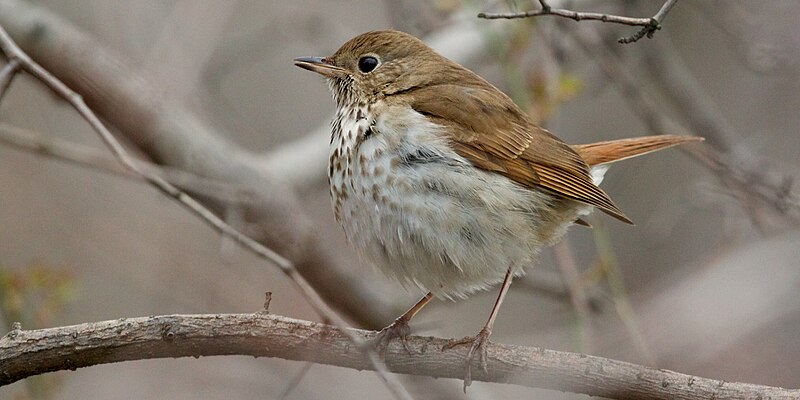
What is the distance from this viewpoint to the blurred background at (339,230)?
5.44 m

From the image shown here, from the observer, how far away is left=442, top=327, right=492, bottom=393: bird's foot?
12.0 feet

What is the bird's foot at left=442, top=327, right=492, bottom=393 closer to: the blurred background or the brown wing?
the brown wing

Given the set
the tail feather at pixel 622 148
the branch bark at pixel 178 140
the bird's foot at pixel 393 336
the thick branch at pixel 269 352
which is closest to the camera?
the thick branch at pixel 269 352

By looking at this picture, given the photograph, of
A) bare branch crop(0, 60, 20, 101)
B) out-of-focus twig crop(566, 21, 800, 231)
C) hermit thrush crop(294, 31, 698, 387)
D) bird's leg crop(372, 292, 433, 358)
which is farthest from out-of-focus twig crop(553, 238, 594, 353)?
bare branch crop(0, 60, 20, 101)

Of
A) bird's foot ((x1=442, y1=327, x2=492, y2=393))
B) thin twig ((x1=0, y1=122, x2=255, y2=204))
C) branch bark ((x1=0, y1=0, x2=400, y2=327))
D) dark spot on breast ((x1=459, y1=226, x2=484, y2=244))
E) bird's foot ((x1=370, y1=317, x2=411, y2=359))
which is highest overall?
branch bark ((x1=0, y1=0, x2=400, y2=327))

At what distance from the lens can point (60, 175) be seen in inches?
299

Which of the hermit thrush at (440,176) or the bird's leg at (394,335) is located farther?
the hermit thrush at (440,176)

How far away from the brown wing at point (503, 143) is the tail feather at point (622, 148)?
0.90 ft

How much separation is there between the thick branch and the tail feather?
1.39 meters

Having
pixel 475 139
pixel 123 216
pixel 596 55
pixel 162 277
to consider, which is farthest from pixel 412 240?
pixel 123 216

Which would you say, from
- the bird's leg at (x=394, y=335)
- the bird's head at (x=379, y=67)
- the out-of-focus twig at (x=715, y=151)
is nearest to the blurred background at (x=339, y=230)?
the out-of-focus twig at (x=715, y=151)

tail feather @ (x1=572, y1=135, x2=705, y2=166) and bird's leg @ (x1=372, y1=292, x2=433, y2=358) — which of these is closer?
bird's leg @ (x1=372, y1=292, x2=433, y2=358)

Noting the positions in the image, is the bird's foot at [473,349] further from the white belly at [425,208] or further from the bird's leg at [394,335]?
the white belly at [425,208]

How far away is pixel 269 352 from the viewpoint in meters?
3.44
